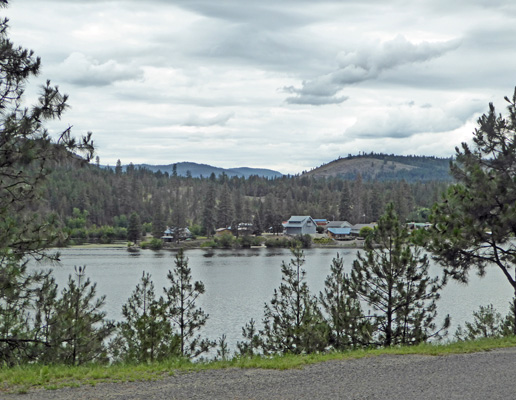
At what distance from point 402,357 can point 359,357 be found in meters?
0.90

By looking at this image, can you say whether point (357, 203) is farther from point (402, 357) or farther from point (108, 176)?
point (402, 357)

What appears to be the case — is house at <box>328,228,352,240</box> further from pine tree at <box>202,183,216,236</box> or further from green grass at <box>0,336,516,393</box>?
green grass at <box>0,336,516,393</box>

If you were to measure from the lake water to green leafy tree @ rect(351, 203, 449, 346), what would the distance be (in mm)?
4279

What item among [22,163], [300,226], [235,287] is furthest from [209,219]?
[22,163]

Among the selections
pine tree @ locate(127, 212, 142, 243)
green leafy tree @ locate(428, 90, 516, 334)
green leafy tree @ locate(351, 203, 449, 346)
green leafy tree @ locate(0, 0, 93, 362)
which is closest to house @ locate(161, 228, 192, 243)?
pine tree @ locate(127, 212, 142, 243)

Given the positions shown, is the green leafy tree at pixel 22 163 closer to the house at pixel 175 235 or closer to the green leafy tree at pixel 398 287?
the green leafy tree at pixel 398 287

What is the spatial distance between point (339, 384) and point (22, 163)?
22.8 feet

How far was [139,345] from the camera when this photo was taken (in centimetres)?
1933

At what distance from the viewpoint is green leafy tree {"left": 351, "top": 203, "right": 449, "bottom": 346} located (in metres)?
19.2

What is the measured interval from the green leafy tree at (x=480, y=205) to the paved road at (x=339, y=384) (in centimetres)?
547

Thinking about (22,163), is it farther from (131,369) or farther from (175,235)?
(175,235)

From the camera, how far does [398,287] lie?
19.5 m

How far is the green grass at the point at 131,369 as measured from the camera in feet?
30.9

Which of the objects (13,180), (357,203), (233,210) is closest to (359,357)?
(13,180)
